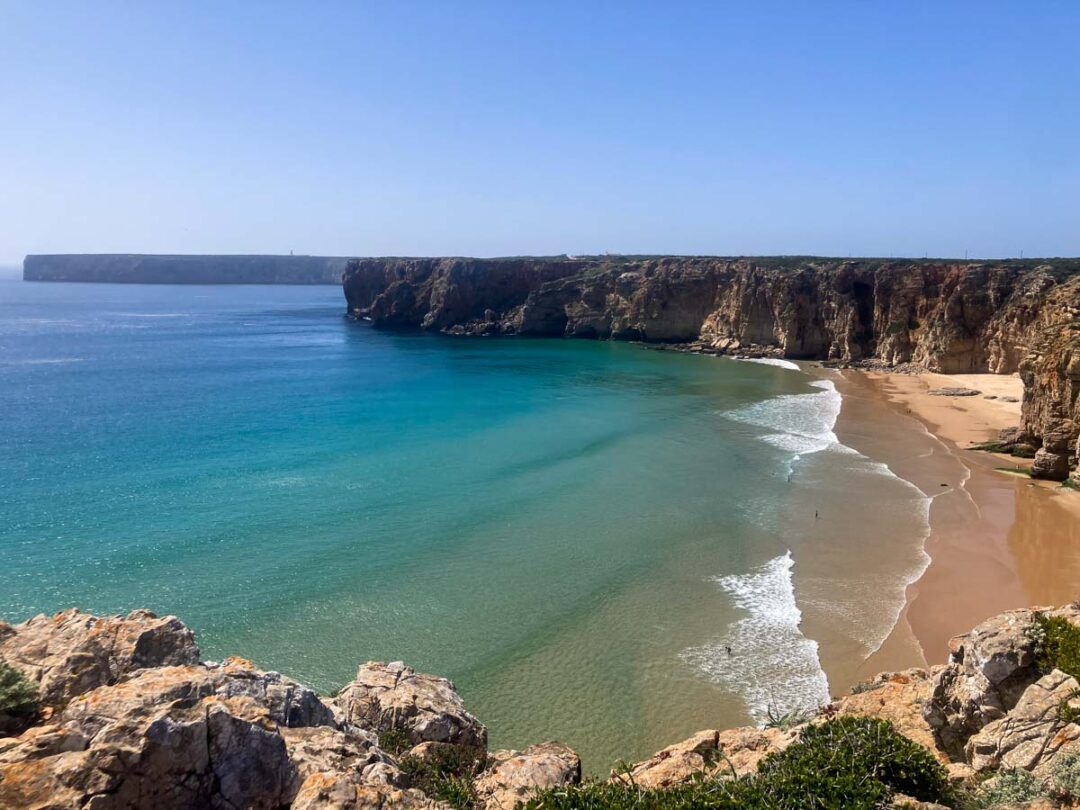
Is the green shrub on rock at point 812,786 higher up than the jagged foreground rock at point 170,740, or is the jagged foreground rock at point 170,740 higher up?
the jagged foreground rock at point 170,740

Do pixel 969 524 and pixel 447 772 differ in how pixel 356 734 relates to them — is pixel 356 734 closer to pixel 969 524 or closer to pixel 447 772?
pixel 447 772

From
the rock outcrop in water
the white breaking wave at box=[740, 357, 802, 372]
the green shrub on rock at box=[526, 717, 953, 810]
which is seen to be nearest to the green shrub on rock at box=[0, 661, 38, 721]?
the green shrub on rock at box=[526, 717, 953, 810]

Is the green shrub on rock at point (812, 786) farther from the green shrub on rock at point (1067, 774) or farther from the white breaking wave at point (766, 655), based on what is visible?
the white breaking wave at point (766, 655)

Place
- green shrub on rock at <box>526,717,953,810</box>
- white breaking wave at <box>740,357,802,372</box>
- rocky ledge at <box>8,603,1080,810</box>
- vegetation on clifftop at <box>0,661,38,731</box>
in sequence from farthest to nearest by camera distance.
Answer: white breaking wave at <box>740,357,802,372</box> < vegetation on clifftop at <box>0,661,38,731</box> < green shrub on rock at <box>526,717,953,810</box> < rocky ledge at <box>8,603,1080,810</box>

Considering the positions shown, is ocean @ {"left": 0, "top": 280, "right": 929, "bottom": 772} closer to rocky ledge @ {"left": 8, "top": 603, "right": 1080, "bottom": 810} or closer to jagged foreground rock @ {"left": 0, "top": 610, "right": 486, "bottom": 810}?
rocky ledge @ {"left": 8, "top": 603, "right": 1080, "bottom": 810}

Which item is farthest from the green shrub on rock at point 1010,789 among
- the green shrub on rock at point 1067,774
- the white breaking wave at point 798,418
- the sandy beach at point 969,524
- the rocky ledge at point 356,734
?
the white breaking wave at point 798,418

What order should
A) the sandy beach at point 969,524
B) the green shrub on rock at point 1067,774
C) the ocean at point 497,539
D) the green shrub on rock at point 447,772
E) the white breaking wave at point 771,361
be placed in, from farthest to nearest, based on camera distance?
1. the white breaking wave at point 771,361
2. the sandy beach at point 969,524
3. the ocean at point 497,539
4. the green shrub on rock at point 447,772
5. the green shrub on rock at point 1067,774
